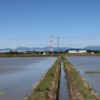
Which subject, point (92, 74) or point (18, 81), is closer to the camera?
point (18, 81)

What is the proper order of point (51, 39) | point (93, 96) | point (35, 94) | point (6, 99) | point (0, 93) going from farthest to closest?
point (51, 39) < point (0, 93) < point (6, 99) < point (35, 94) < point (93, 96)

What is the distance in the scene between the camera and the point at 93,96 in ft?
28.8

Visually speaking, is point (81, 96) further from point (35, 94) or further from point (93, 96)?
point (35, 94)

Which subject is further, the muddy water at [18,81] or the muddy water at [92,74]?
the muddy water at [92,74]

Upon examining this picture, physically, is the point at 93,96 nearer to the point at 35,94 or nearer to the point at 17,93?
the point at 35,94

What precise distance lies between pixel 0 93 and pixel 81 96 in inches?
222

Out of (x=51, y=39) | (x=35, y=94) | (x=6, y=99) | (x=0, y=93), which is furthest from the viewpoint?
(x=51, y=39)

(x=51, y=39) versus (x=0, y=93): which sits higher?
(x=51, y=39)

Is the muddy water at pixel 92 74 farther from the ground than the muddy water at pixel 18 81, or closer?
farther from the ground

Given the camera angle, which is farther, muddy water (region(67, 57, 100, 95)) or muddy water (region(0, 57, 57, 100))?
muddy water (region(67, 57, 100, 95))

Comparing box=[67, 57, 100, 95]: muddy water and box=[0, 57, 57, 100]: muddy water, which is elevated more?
box=[67, 57, 100, 95]: muddy water

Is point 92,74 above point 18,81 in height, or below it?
above

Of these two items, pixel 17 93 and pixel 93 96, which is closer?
pixel 93 96

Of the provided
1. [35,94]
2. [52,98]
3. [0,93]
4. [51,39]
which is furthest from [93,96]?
→ [51,39]
